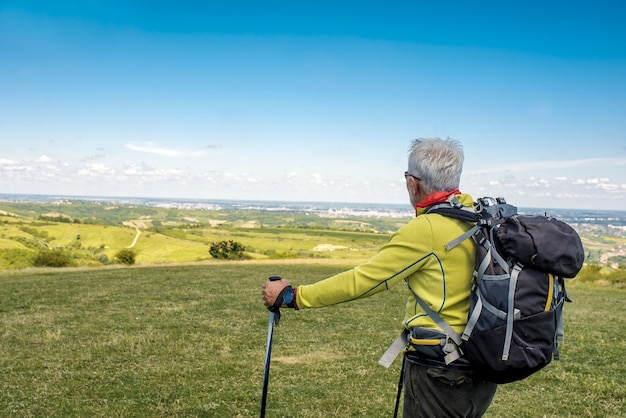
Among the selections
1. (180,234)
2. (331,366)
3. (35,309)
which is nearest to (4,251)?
(35,309)

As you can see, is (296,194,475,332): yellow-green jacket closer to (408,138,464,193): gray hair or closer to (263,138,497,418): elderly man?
(263,138,497,418): elderly man

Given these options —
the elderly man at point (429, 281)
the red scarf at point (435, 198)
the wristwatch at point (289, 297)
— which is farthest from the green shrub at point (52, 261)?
the red scarf at point (435, 198)

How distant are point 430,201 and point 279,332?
33.1ft

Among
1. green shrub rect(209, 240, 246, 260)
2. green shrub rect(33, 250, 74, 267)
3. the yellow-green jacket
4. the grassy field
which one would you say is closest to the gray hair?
the yellow-green jacket

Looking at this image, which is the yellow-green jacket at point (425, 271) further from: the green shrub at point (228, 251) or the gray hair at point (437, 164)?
the green shrub at point (228, 251)

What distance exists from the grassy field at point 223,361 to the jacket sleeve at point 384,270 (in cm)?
445

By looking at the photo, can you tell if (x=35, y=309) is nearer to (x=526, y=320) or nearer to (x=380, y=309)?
(x=380, y=309)

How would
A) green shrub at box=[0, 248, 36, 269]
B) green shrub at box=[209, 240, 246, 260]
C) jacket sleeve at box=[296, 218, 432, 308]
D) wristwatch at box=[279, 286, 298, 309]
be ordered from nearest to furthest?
1. jacket sleeve at box=[296, 218, 432, 308]
2. wristwatch at box=[279, 286, 298, 309]
3. green shrub at box=[209, 240, 246, 260]
4. green shrub at box=[0, 248, 36, 269]

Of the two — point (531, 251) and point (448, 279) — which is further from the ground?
point (531, 251)

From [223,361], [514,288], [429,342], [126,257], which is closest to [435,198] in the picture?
[514,288]

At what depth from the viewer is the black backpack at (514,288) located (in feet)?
10.0

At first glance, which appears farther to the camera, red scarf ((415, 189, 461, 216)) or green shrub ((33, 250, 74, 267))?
A: green shrub ((33, 250, 74, 267))

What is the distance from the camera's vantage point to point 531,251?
3.01 metres

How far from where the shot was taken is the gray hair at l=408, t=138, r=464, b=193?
11.1 feet
